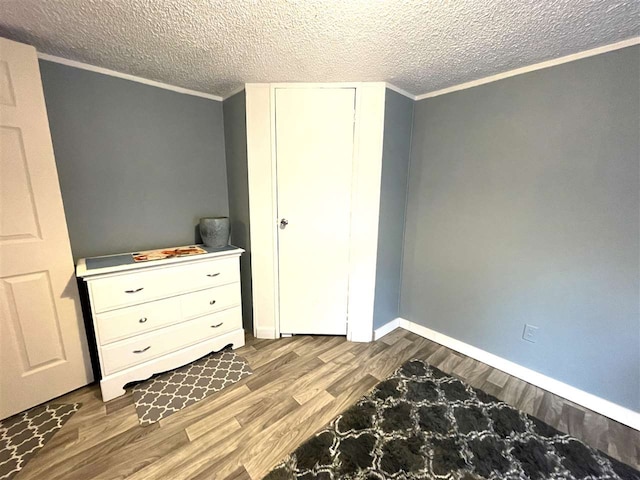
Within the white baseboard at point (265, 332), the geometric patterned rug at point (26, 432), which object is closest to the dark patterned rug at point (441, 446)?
the white baseboard at point (265, 332)

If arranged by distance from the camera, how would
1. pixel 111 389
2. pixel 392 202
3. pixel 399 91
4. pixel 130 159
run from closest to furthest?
pixel 111 389
pixel 130 159
pixel 399 91
pixel 392 202

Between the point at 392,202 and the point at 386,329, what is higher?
the point at 392,202

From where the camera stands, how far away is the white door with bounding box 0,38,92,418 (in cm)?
141

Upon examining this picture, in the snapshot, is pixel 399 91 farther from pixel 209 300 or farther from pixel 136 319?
pixel 136 319

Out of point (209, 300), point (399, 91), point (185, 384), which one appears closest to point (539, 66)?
point (399, 91)

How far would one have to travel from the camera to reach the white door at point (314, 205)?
2.09 m

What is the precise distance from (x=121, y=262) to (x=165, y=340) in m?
0.62

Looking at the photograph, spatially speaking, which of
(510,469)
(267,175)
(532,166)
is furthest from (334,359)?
(532,166)

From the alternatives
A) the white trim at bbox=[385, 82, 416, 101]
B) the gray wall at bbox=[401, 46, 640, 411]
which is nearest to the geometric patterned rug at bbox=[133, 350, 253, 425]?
the gray wall at bbox=[401, 46, 640, 411]

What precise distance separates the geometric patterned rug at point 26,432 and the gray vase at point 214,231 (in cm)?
131

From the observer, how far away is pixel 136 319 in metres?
1.75

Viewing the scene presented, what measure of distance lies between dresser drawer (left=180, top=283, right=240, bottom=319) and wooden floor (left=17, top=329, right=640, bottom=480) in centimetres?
47

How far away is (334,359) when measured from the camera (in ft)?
7.04

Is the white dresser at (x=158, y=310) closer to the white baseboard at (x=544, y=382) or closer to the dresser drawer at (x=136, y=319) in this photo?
the dresser drawer at (x=136, y=319)
